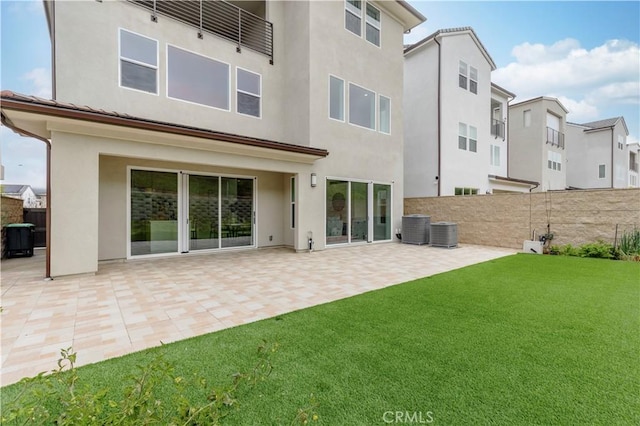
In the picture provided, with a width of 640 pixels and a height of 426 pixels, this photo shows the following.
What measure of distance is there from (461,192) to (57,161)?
53.9 ft

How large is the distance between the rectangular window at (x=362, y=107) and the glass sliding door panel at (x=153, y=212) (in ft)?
22.7

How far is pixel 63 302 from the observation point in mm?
4609

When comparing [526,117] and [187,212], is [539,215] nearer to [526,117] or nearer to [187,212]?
[187,212]

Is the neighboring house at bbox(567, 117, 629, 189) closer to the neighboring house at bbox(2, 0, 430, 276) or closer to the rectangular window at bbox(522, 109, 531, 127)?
the rectangular window at bbox(522, 109, 531, 127)

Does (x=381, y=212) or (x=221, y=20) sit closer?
(x=221, y=20)

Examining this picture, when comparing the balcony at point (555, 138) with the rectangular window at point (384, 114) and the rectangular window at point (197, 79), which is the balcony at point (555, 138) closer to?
the rectangular window at point (384, 114)

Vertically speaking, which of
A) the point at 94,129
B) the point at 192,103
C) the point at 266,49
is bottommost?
the point at 94,129

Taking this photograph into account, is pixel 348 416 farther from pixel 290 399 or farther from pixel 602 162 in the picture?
pixel 602 162

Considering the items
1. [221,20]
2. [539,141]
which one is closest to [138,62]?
[221,20]

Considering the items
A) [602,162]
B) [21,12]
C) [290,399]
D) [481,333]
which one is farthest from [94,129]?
[602,162]

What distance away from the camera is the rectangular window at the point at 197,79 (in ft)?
28.6

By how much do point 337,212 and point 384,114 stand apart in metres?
5.08

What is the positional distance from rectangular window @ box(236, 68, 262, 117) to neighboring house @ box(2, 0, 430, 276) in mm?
39

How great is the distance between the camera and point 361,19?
11.6m
